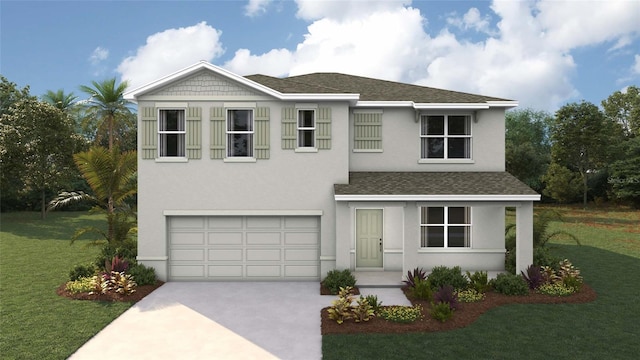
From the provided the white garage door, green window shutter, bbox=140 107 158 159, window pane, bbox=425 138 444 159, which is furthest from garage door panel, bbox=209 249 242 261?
window pane, bbox=425 138 444 159

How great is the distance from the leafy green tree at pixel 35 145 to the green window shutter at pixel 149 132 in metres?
21.7

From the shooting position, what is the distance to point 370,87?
60.6ft

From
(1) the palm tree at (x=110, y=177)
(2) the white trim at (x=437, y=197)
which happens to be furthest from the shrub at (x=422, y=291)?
(1) the palm tree at (x=110, y=177)

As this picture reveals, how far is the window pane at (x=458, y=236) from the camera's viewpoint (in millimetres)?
15992

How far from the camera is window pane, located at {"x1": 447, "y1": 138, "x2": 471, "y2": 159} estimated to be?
55.0ft

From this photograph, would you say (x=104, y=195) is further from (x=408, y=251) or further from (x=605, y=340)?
(x=605, y=340)

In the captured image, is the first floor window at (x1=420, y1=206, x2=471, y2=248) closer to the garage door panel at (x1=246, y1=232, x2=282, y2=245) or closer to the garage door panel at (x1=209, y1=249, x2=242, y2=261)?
the garage door panel at (x1=246, y1=232, x2=282, y2=245)

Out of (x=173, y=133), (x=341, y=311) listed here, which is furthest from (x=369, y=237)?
(x=173, y=133)

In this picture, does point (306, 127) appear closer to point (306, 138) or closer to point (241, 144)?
point (306, 138)

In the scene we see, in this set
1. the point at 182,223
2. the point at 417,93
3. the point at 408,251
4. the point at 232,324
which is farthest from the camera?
the point at 417,93

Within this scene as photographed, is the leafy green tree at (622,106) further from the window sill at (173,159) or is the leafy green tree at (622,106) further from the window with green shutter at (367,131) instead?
the window sill at (173,159)

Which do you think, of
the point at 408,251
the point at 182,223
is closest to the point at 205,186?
the point at 182,223

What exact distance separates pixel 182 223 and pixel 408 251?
782 cm

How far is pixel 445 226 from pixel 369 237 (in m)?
2.80
